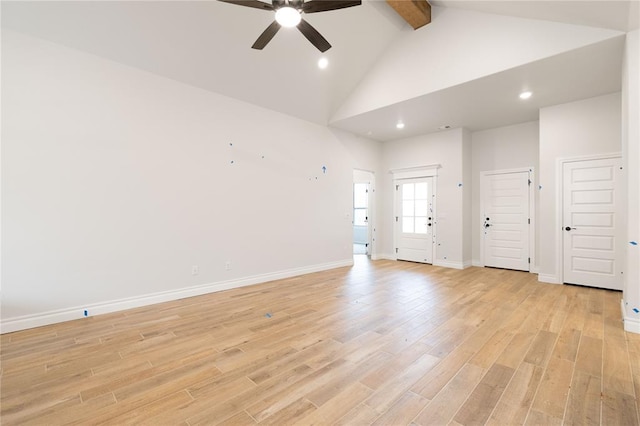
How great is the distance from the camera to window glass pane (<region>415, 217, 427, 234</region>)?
22.1 ft

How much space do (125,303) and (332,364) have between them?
113 inches

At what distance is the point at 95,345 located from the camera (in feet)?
8.57

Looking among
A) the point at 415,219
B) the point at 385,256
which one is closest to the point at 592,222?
the point at 415,219

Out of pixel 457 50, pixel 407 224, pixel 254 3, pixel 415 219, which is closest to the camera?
pixel 254 3

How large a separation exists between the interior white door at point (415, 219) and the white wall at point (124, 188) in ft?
10.3

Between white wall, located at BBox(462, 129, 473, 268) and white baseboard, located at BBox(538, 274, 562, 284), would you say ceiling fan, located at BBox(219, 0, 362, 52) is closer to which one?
white wall, located at BBox(462, 129, 473, 268)

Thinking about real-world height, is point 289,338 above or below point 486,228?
below

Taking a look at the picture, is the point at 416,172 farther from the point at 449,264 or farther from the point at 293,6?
the point at 293,6

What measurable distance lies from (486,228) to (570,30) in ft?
13.0

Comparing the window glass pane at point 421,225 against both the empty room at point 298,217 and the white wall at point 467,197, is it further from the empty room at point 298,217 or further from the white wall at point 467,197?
the white wall at point 467,197

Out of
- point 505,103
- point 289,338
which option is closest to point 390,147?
point 505,103

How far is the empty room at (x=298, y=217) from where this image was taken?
1990 millimetres

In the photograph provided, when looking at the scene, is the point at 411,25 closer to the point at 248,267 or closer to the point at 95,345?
the point at 248,267

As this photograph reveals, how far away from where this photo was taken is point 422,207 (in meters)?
6.81
